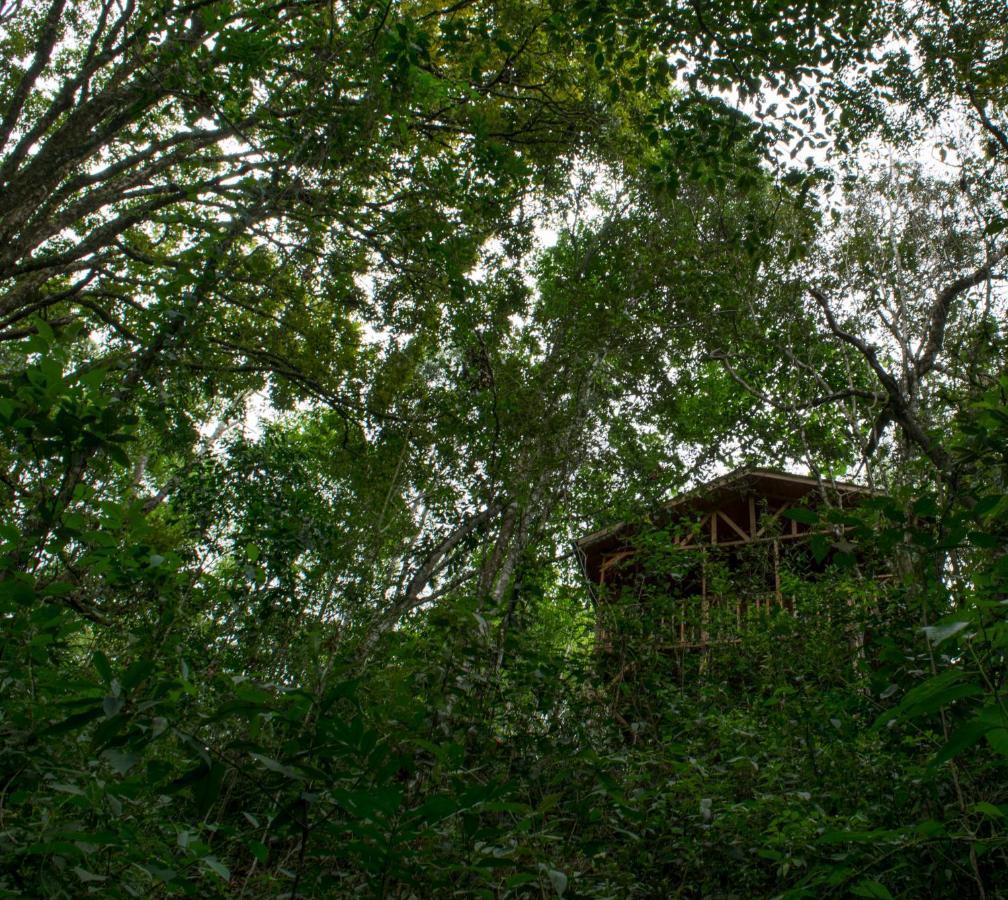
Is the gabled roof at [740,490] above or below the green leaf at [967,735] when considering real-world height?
above

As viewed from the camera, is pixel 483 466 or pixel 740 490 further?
pixel 740 490

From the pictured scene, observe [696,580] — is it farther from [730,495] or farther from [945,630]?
[730,495]

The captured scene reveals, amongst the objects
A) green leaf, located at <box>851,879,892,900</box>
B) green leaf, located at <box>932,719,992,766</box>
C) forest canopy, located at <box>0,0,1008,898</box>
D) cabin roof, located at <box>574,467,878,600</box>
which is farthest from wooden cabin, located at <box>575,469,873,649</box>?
green leaf, located at <box>932,719,992,766</box>

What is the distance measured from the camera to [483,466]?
675cm

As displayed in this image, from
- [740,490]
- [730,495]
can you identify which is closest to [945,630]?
[740,490]

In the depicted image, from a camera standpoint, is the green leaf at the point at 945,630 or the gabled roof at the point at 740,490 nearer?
the green leaf at the point at 945,630

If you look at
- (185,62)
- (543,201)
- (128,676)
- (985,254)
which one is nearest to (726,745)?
(128,676)

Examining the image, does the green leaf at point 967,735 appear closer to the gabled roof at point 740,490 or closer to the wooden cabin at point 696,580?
the wooden cabin at point 696,580

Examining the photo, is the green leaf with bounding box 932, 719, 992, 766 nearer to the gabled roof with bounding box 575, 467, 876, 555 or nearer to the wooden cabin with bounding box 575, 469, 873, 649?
the wooden cabin with bounding box 575, 469, 873, 649

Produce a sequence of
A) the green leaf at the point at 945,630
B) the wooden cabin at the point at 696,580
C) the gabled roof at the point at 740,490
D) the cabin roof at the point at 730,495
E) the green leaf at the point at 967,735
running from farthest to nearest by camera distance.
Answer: the cabin roof at the point at 730,495 → the gabled roof at the point at 740,490 → the wooden cabin at the point at 696,580 → the green leaf at the point at 945,630 → the green leaf at the point at 967,735

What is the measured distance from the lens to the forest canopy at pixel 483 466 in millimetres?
1959

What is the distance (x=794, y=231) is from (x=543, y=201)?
4.07 m

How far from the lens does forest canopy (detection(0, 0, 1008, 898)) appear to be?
1.96 meters

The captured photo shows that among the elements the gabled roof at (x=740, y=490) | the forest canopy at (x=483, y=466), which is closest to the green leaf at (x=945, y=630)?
the forest canopy at (x=483, y=466)
